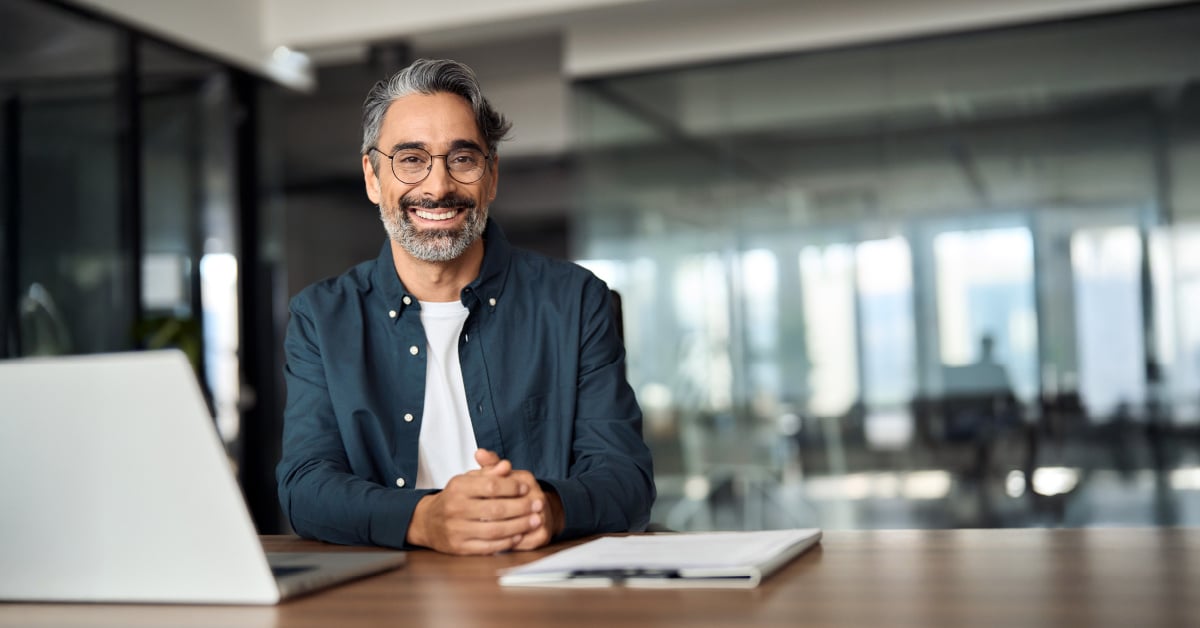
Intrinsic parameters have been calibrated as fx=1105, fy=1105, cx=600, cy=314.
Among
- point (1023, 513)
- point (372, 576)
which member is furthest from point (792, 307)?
point (372, 576)

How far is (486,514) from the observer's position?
1.38 m

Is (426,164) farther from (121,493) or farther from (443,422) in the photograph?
(121,493)

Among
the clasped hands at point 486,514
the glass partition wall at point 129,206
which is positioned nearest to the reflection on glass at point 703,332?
the glass partition wall at point 129,206

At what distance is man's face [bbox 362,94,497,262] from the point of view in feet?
6.56

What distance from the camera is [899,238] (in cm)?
498

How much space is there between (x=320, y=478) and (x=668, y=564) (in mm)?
749

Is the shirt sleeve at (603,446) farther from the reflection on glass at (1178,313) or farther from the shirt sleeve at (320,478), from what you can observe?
the reflection on glass at (1178,313)

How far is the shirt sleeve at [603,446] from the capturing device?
1.56 meters

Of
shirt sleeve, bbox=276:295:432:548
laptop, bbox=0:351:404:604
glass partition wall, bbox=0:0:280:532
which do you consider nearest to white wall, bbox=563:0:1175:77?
glass partition wall, bbox=0:0:280:532

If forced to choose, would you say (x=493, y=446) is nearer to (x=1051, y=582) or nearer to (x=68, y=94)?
(x=1051, y=582)

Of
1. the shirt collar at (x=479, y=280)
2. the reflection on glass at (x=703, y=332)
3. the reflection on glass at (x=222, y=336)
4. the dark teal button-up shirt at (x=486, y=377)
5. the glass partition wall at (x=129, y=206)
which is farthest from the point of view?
the reflection on glass at (x=222, y=336)

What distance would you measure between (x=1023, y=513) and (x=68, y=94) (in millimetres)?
4391

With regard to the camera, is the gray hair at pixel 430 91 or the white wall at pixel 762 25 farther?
the white wall at pixel 762 25

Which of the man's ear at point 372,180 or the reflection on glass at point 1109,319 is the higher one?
the man's ear at point 372,180
